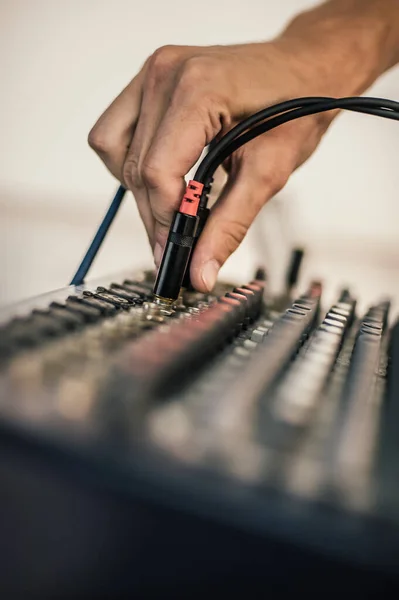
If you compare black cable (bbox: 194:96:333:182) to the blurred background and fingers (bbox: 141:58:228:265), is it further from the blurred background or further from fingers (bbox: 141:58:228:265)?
the blurred background

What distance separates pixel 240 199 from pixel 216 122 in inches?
2.8

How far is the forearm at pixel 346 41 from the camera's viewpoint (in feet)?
2.13

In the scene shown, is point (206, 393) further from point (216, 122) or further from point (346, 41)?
point (346, 41)

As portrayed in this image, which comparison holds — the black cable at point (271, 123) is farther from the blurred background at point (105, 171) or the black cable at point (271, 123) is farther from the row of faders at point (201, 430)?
the blurred background at point (105, 171)

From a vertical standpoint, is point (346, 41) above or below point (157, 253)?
above

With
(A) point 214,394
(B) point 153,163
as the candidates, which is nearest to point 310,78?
(B) point 153,163

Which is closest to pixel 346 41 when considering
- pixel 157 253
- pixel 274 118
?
pixel 274 118

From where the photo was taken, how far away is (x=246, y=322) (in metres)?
0.49

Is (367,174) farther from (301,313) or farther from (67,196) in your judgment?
(301,313)

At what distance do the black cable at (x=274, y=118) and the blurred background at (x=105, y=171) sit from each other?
20.8 inches

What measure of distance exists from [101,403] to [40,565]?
6 cm

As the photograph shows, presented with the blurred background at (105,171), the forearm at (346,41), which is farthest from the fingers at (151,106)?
the blurred background at (105,171)

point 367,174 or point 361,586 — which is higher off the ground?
point 367,174

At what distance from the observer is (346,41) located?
68 cm
